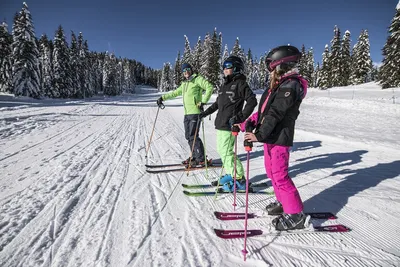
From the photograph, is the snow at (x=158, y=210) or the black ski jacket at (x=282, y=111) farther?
the black ski jacket at (x=282, y=111)

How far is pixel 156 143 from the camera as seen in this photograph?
8219 mm

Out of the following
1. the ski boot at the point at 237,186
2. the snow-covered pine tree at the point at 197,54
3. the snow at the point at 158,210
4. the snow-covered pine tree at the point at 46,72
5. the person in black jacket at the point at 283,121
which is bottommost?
the snow at the point at 158,210

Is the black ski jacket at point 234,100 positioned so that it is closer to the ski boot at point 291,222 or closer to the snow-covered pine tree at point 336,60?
the ski boot at point 291,222

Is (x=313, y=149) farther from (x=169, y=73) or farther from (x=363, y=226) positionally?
(x=169, y=73)

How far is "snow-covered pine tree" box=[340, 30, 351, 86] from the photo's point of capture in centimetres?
4250

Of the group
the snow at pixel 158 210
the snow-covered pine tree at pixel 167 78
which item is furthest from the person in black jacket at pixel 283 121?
the snow-covered pine tree at pixel 167 78

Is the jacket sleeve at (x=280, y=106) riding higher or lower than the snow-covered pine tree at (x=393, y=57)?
lower

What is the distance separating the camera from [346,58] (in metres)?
42.7

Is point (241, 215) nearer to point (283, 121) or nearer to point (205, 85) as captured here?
point (283, 121)

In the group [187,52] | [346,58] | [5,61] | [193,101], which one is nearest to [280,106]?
[193,101]

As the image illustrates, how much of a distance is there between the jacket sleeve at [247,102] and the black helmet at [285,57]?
1021 mm

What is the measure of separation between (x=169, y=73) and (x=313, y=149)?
298ft

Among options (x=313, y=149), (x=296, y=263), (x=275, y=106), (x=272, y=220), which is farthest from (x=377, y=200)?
(x=313, y=149)

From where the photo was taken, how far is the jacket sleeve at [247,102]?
389 cm
